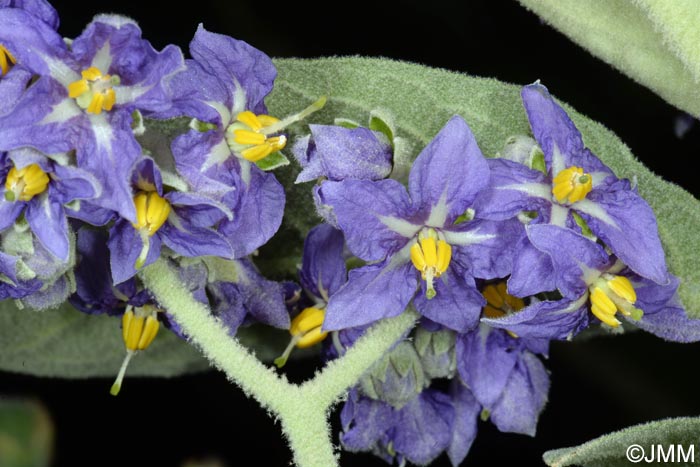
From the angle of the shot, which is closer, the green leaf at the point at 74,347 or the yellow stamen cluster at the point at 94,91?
the yellow stamen cluster at the point at 94,91

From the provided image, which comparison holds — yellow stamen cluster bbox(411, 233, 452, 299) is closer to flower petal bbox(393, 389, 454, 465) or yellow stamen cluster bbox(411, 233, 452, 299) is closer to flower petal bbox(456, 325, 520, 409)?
flower petal bbox(456, 325, 520, 409)

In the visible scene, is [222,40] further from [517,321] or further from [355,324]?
[517,321]

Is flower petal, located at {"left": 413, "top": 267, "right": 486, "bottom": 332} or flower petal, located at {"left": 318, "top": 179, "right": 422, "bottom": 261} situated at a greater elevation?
flower petal, located at {"left": 318, "top": 179, "right": 422, "bottom": 261}

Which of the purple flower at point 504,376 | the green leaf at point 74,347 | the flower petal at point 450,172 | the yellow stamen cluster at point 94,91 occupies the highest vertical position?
the flower petal at point 450,172

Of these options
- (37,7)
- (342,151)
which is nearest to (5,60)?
(37,7)

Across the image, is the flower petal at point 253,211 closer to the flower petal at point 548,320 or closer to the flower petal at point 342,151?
the flower petal at point 342,151

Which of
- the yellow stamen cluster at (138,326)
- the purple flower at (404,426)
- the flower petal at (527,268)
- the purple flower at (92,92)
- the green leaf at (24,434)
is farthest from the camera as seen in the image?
the green leaf at (24,434)

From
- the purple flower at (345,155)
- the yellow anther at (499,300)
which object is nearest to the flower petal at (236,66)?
the purple flower at (345,155)

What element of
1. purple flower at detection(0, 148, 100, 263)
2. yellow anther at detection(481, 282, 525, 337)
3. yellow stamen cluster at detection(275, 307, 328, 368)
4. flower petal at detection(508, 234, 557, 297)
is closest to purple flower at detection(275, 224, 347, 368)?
yellow stamen cluster at detection(275, 307, 328, 368)
